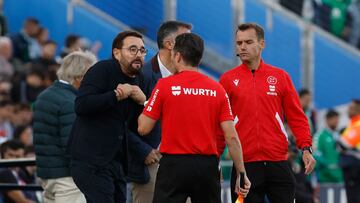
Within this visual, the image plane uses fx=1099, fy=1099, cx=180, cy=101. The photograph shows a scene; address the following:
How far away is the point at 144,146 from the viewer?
973 cm

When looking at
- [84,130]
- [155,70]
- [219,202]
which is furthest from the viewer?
[155,70]

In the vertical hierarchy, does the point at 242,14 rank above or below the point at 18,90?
above

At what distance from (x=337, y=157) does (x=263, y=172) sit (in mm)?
7888

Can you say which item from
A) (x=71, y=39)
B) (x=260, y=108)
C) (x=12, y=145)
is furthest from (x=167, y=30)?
(x=71, y=39)

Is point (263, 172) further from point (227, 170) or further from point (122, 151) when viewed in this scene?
point (227, 170)

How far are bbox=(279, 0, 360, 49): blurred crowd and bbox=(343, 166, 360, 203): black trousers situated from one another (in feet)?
16.4

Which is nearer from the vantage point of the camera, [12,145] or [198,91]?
[198,91]

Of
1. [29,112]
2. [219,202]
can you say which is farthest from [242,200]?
[29,112]

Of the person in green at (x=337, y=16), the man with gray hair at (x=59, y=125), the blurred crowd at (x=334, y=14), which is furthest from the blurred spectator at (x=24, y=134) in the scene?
the person in green at (x=337, y=16)

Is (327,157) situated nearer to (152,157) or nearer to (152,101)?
(152,157)

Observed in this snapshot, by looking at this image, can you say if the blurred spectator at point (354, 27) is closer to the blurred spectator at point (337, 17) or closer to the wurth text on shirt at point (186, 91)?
the blurred spectator at point (337, 17)

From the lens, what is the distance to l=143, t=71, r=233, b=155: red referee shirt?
8477 mm

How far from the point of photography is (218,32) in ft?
58.6

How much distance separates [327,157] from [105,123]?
8.73 meters
